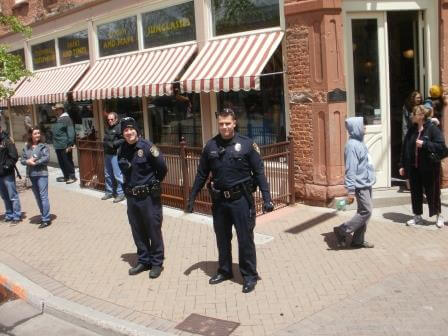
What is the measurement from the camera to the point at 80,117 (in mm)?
14773

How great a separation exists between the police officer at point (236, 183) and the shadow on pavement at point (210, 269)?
0.36 meters

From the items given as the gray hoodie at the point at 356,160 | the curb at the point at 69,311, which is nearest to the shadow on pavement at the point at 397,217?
the gray hoodie at the point at 356,160

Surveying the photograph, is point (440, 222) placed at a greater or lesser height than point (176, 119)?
lesser

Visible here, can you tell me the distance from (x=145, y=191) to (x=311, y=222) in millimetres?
2950

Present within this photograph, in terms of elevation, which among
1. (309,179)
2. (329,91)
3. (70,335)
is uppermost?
(329,91)

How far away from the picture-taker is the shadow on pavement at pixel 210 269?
594 centimetres

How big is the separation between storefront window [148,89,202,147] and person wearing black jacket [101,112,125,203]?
1.34 meters

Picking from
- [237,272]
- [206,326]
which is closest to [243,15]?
[237,272]

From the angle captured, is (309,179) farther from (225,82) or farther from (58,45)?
(58,45)

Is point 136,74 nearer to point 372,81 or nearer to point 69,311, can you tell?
point 372,81

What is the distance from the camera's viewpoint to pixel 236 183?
5.38 m

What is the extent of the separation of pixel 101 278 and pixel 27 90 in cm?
1119

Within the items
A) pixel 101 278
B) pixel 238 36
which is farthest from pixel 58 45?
pixel 101 278

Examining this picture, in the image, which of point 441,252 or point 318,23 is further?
point 318,23
